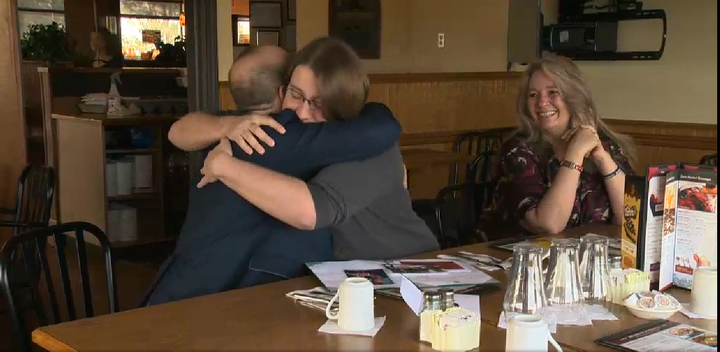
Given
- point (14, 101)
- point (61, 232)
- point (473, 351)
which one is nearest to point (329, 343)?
point (473, 351)

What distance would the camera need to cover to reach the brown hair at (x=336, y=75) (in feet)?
6.21

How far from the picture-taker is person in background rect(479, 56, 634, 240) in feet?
8.06

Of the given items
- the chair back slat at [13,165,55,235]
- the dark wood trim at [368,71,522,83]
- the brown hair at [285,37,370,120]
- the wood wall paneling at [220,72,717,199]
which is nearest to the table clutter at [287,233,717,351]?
the brown hair at [285,37,370,120]

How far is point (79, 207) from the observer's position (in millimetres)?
5332

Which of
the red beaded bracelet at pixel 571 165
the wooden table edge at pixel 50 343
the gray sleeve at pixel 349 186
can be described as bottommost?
the wooden table edge at pixel 50 343

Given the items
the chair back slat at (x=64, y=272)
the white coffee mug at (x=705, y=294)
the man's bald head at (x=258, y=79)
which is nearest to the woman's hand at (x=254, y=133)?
the man's bald head at (x=258, y=79)

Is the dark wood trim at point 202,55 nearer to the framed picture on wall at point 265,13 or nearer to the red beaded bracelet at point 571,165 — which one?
the red beaded bracelet at point 571,165

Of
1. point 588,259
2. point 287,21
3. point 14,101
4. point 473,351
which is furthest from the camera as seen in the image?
point 287,21

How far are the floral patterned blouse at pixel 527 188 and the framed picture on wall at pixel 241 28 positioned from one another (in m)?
4.30

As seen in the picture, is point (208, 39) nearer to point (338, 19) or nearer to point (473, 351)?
point (338, 19)

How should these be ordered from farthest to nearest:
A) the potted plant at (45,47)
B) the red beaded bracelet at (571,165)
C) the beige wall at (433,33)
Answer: the beige wall at (433,33) < the potted plant at (45,47) < the red beaded bracelet at (571,165)

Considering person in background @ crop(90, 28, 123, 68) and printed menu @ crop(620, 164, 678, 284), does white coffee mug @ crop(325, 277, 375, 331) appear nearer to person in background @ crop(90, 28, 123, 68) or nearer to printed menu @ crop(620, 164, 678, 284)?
printed menu @ crop(620, 164, 678, 284)

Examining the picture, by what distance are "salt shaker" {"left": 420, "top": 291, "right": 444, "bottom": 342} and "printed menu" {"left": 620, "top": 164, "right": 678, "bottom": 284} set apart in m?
0.57

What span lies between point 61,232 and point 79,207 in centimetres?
352
